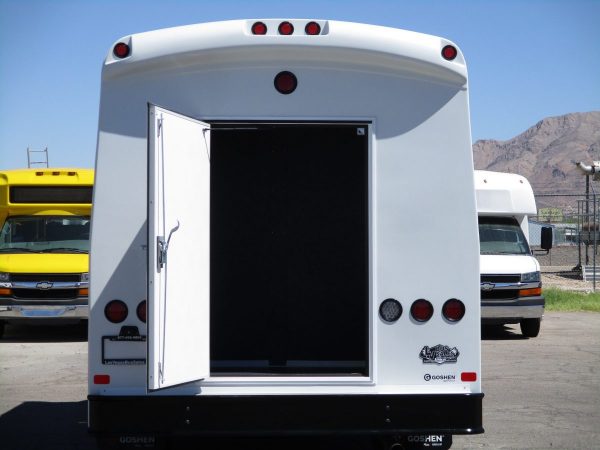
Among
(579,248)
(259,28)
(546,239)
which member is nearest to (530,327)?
(546,239)

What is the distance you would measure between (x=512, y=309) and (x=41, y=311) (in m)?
7.17

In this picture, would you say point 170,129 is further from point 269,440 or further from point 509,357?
point 509,357

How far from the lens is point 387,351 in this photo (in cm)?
605

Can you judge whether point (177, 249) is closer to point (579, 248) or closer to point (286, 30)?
point (286, 30)

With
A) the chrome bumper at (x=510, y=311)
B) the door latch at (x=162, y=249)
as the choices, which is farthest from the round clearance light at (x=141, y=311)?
the chrome bumper at (x=510, y=311)

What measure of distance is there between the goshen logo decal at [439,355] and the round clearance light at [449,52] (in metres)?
1.81

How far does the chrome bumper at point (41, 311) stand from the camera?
14664 millimetres

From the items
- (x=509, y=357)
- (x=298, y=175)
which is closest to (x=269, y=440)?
(x=298, y=175)

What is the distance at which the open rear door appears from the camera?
5.36 metres

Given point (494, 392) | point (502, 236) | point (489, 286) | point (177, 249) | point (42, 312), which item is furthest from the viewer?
point (502, 236)

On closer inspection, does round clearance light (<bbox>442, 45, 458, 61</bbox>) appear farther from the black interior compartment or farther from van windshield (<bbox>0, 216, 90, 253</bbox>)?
van windshield (<bbox>0, 216, 90, 253</bbox>)

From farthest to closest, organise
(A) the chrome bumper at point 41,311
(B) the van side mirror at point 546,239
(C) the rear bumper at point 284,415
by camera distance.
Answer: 1. (B) the van side mirror at point 546,239
2. (A) the chrome bumper at point 41,311
3. (C) the rear bumper at point 284,415

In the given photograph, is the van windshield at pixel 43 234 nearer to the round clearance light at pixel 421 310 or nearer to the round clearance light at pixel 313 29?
the round clearance light at pixel 313 29

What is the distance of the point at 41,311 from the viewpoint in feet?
48.2
